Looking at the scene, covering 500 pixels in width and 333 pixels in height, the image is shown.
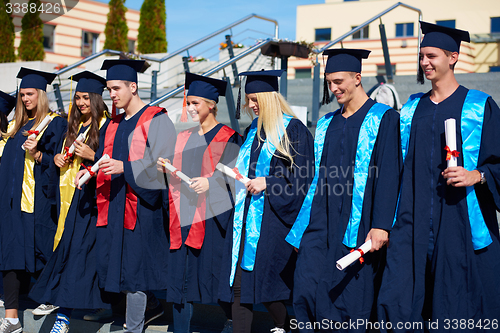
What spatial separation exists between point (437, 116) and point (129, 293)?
7.81 ft

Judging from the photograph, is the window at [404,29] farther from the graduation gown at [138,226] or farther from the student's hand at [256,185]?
the student's hand at [256,185]

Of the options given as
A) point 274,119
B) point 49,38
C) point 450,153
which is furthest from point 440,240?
point 49,38

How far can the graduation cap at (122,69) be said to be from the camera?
3.59 m

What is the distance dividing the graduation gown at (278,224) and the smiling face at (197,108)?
560mm

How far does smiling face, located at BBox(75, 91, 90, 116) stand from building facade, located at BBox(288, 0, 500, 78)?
54.7 feet

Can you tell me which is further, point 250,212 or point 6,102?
point 6,102

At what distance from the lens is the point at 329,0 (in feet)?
85.9

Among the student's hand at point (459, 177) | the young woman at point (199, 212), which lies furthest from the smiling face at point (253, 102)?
the student's hand at point (459, 177)

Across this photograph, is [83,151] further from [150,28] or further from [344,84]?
[150,28]

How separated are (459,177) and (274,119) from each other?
1.21 meters

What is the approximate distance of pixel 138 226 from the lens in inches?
138

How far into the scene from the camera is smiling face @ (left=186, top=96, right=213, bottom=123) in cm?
347

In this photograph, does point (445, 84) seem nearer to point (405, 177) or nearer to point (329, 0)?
point (405, 177)

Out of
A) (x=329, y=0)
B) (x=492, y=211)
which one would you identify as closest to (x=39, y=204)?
(x=492, y=211)
